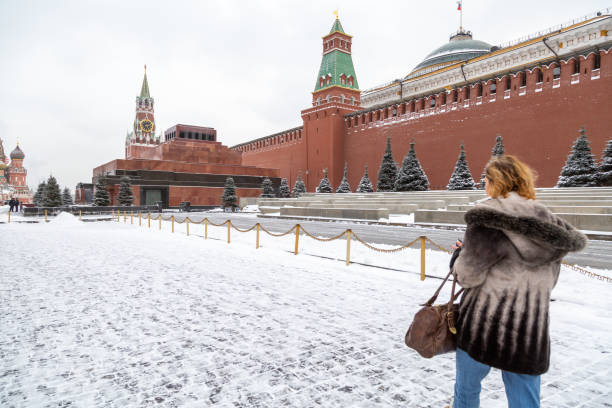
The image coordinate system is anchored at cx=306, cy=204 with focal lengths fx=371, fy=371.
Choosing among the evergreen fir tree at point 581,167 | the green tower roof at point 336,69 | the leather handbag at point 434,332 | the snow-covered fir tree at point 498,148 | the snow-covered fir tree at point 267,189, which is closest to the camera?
the leather handbag at point 434,332

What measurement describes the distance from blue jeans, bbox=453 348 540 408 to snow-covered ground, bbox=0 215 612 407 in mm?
669

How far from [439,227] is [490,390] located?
38.3 feet

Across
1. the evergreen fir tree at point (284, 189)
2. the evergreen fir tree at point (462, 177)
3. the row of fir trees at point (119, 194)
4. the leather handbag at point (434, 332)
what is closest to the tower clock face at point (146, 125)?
the row of fir trees at point (119, 194)

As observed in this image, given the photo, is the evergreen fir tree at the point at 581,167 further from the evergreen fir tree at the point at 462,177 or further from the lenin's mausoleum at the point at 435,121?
the evergreen fir tree at the point at 462,177

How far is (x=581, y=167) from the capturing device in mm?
19031

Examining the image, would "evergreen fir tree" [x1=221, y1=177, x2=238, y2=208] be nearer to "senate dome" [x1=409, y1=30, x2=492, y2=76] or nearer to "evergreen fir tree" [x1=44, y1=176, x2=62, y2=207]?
"evergreen fir tree" [x1=44, y1=176, x2=62, y2=207]

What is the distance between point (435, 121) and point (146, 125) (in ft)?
198

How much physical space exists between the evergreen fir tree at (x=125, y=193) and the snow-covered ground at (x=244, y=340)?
27.6m

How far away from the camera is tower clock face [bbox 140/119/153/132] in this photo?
7150 cm

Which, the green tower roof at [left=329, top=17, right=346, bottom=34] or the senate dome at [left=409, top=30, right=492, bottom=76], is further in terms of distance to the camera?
the senate dome at [left=409, top=30, right=492, bottom=76]

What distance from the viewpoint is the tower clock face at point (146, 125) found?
235 feet

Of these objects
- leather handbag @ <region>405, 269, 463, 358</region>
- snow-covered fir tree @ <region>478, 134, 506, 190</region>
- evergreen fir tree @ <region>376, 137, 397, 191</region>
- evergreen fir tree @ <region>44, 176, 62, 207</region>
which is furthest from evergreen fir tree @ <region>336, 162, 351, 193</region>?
leather handbag @ <region>405, 269, 463, 358</region>

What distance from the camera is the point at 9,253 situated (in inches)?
357

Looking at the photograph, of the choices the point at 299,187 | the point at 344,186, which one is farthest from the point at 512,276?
the point at 299,187
